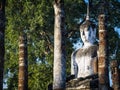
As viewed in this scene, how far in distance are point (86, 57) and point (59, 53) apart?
14.7 ft

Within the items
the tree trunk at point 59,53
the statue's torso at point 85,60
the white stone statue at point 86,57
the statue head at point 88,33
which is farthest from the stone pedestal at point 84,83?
the tree trunk at point 59,53

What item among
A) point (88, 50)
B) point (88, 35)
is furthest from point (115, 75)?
point (88, 35)

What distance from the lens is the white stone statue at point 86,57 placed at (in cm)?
1780

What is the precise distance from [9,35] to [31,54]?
7.30ft

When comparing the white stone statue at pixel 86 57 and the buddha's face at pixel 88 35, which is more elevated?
the buddha's face at pixel 88 35

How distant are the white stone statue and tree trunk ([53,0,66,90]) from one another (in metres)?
4.04

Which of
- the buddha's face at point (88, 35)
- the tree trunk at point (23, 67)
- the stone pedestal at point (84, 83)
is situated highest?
the buddha's face at point (88, 35)

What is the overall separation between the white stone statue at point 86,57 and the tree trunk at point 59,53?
4.04 metres

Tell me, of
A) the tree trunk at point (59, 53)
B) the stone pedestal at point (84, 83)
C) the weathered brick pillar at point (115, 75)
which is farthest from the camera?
the weathered brick pillar at point (115, 75)

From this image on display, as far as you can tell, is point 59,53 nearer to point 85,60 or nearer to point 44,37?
point 85,60

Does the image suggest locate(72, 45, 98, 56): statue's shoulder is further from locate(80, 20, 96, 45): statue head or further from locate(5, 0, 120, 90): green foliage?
locate(5, 0, 120, 90): green foliage

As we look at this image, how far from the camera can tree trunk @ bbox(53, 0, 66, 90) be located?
13.3m

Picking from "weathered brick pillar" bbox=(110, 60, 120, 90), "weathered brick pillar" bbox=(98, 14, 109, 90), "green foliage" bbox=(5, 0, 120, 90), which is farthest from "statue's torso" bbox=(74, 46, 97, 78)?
"green foliage" bbox=(5, 0, 120, 90)

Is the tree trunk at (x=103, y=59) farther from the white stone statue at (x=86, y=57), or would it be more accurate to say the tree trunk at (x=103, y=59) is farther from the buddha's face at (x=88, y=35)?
the buddha's face at (x=88, y=35)
